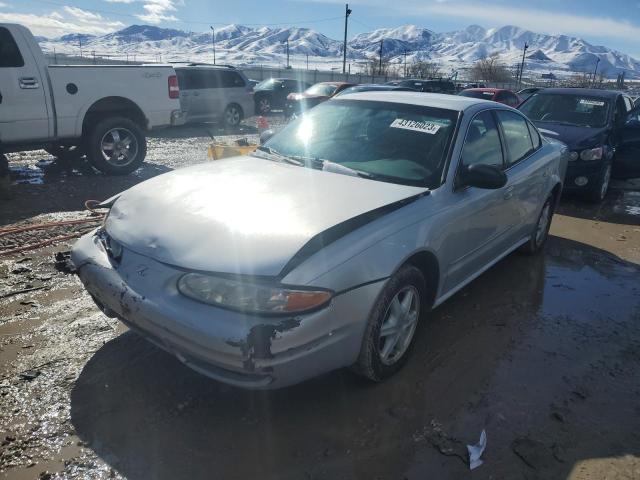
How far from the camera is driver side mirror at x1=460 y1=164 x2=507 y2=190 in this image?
10.4 feet

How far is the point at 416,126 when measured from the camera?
353 centimetres

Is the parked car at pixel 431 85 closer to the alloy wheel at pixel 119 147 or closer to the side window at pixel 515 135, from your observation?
the alloy wheel at pixel 119 147

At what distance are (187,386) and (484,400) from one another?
1677 mm

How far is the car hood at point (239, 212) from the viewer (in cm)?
231

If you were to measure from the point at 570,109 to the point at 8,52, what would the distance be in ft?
27.9

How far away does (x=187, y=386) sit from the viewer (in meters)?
2.75

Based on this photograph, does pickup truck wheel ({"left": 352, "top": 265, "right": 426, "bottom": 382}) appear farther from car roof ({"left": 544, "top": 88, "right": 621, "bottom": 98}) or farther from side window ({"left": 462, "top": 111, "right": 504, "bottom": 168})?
car roof ({"left": 544, "top": 88, "right": 621, "bottom": 98})

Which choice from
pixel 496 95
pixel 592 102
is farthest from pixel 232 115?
pixel 592 102

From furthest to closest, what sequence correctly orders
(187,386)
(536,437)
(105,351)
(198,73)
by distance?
(198,73) < (105,351) < (187,386) < (536,437)

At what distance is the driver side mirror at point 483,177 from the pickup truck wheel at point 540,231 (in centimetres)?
206

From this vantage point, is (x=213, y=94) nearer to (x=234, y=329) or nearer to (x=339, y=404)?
(x=339, y=404)

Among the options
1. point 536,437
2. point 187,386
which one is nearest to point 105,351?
point 187,386

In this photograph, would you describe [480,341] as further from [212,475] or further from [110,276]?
[110,276]

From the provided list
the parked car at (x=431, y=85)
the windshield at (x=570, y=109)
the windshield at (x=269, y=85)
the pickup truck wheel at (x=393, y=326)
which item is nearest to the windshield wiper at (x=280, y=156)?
the pickup truck wheel at (x=393, y=326)
